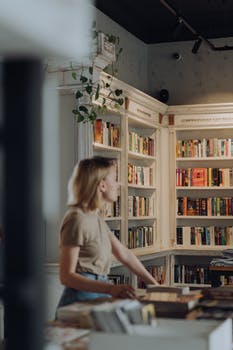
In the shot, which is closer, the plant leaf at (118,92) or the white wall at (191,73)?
the plant leaf at (118,92)

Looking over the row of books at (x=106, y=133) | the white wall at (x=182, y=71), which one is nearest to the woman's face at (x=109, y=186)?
the row of books at (x=106, y=133)

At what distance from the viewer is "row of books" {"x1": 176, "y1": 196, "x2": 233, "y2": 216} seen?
7559mm

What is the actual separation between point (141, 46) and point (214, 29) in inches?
38.9

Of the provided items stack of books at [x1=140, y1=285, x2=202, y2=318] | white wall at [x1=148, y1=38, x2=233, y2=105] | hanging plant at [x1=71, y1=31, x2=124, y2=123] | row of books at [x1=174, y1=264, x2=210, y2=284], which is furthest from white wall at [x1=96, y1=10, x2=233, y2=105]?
stack of books at [x1=140, y1=285, x2=202, y2=318]

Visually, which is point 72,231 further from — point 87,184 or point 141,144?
point 141,144

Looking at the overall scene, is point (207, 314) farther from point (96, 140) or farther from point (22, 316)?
point (96, 140)

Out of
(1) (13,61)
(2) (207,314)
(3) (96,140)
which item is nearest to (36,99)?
(1) (13,61)

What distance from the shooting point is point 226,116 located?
295 inches

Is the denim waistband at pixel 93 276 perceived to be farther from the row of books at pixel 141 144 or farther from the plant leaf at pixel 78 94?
the row of books at pixel 141 144

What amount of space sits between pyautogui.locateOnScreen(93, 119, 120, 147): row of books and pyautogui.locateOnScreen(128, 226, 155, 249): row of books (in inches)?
44.1

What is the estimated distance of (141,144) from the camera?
23.7ft

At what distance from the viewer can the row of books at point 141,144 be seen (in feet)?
22.5

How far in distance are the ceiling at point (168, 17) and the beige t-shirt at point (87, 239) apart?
3916 mm

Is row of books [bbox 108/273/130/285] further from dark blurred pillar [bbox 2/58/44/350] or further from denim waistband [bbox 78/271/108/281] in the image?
dark blurred pillar [bbox 2/58/44/350]
